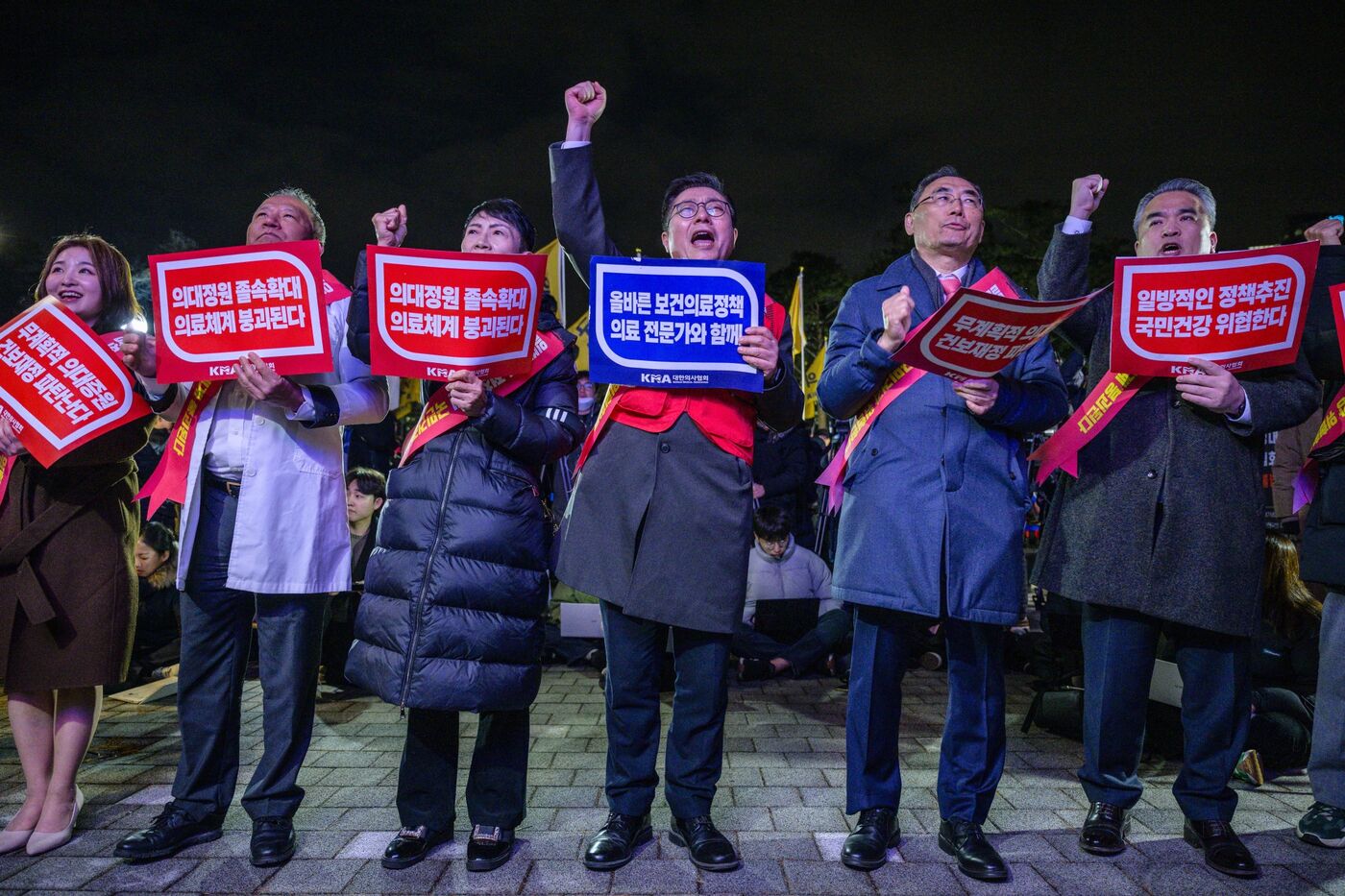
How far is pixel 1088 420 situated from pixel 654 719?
202cm

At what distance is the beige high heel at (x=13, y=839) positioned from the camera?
3.17m

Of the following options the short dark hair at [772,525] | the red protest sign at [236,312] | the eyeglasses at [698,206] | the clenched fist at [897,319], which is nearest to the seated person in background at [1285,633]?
the clenched fist at [897,319]

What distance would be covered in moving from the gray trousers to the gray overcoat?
0.63 meters

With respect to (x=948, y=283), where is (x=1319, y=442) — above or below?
below

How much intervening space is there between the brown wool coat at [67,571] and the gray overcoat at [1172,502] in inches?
147

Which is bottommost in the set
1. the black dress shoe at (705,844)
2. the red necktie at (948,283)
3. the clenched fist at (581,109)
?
the black dress shoe at (705,844)

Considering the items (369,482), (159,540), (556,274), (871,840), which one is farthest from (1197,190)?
(556,274)

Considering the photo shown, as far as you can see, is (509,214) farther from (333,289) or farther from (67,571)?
(67,571)

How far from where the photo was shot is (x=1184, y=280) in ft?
10.0

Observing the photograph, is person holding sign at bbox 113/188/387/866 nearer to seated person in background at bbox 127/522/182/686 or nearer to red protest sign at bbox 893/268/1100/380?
red protest sign at bbox 893/268/1100/380

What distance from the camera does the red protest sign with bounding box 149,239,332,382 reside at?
3.02 meters

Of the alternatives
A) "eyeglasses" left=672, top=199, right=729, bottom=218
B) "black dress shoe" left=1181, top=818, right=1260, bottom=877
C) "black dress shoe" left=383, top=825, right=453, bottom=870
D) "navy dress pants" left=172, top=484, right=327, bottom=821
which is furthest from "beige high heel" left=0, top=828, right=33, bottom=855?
"black dress shoe" left=1181, top=818, right=1260, bottom=877

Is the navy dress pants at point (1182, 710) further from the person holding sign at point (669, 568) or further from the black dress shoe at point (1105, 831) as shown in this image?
the person holding sign at point (669, 568)

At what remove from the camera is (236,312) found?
306cm
